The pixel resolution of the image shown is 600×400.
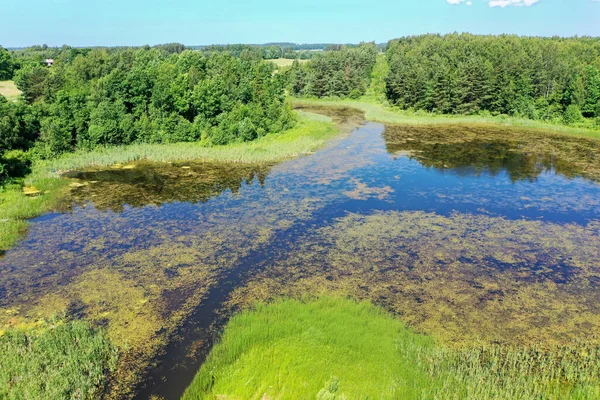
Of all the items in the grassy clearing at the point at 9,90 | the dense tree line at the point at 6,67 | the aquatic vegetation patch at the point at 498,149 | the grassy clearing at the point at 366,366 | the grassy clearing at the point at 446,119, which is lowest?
the grassy clearing at the point at 366,366

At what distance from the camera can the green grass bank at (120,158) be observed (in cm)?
2012

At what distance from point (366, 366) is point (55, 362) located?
312 inches

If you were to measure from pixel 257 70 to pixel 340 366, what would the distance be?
40.7m

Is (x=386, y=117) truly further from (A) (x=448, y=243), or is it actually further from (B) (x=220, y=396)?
(B) (x=220, y=396)

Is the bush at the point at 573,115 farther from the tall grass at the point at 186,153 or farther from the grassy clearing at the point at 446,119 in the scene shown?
the tall grass at the point at 186,153

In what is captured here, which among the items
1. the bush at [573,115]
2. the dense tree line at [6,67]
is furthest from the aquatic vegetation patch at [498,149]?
the dense tree line at [6,67]

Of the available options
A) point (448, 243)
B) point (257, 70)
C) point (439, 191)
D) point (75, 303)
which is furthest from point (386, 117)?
point (75, 303)

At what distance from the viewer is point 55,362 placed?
10320 mm

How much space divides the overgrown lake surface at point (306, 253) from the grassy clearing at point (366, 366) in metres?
0.72

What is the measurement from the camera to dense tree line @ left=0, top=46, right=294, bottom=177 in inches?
1195

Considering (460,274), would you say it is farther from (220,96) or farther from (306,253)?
(220,96)

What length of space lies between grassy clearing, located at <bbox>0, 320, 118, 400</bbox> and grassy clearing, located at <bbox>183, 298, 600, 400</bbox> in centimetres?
253

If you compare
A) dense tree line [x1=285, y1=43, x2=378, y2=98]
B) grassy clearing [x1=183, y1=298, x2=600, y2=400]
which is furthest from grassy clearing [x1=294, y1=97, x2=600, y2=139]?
grassy clearing [x1=183, y1=298, x2=600, y2=400]

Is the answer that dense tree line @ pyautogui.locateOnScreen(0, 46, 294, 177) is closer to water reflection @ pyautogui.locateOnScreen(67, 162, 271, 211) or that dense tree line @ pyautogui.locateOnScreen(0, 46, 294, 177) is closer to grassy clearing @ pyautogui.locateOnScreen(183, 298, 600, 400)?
water reflection @ pyautogui.locateOnScreen(67, 162, 271, 211)
